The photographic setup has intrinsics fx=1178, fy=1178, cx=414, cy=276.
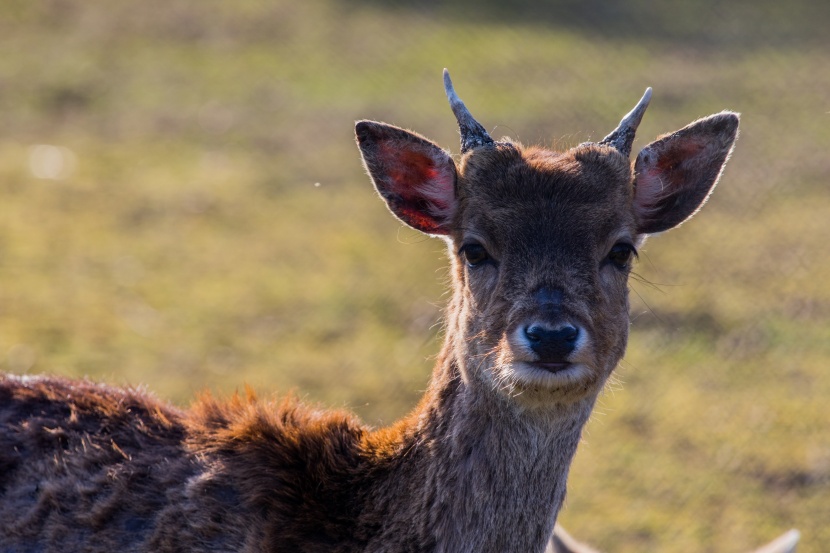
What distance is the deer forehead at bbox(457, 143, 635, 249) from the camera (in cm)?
459

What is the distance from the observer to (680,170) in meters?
5.14

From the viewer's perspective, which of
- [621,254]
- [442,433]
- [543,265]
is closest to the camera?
[543,265]

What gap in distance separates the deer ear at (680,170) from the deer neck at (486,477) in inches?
38.8

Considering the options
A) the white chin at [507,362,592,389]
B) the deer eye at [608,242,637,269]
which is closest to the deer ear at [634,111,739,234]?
the deer eye at [608,242,637,269]

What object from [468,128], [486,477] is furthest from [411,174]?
[486,477]

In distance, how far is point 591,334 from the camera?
4.38m

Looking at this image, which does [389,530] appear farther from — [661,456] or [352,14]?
[352,14]

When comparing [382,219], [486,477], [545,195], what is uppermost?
[382,219]

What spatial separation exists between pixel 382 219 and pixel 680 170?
27.6 ft

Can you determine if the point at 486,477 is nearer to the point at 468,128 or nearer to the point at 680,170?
the point at 468,128

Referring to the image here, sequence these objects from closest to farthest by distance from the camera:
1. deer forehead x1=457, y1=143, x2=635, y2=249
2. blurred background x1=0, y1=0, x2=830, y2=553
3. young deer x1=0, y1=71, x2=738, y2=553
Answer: young deer x1=0, y1=71, x2=738, y2=553 < deer forehead x1=457, y1=143, x2=635, y2=249 < blurred background x1=0, y1=0, x2=830, y2=553

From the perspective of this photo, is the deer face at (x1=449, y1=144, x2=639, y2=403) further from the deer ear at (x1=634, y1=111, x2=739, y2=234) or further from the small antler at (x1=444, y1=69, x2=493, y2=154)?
the deer ear at (x1=634, y1=111, x2=739, y2=234)

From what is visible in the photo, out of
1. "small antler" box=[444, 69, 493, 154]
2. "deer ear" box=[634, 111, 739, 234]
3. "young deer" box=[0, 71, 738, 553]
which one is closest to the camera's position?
"young deer" box=[0, 71, 738, 553]

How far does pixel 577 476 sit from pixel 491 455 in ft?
13.8
